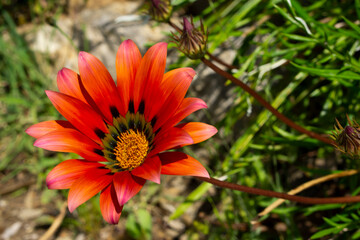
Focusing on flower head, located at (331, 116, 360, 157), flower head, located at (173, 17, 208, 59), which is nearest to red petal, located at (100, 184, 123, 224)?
flower head, located at (173, 17, 208, 59)

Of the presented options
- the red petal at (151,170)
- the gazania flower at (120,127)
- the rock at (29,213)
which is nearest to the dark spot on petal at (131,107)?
the gazania flower at (120,127)

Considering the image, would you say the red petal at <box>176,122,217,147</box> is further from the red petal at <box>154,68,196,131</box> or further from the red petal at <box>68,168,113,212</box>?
the red petal at <box>68,168,113,212</box>

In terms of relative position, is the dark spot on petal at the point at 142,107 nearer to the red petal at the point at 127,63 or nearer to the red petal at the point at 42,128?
the red petal at the point at 127,63

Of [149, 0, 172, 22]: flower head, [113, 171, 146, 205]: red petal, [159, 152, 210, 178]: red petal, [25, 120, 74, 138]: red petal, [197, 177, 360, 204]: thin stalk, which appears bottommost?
[197, 177, 360, 204]: thin stalk

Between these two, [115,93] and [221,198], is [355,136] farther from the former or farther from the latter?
[221,198]

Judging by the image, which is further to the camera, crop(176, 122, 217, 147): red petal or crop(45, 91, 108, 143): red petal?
crop(45, 91, 108, 143): red petal

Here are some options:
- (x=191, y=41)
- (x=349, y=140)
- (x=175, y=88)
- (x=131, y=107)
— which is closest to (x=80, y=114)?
(x=131, y=107)

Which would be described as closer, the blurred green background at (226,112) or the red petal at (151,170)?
the red petal at (151,170)
